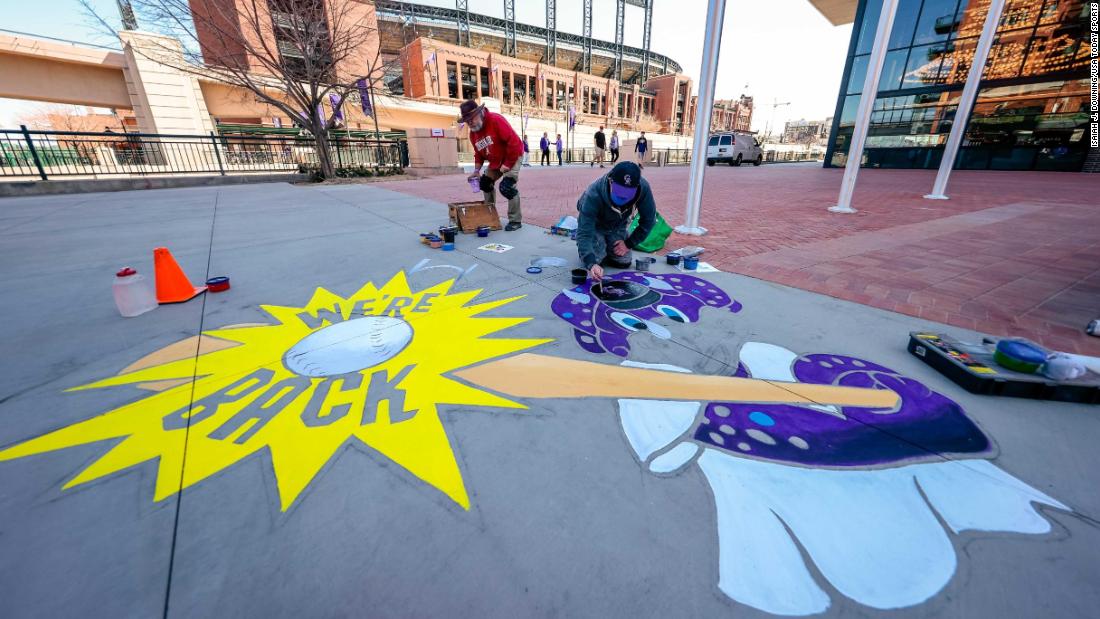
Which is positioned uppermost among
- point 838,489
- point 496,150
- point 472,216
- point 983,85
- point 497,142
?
point 983,85

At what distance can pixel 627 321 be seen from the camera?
271cm

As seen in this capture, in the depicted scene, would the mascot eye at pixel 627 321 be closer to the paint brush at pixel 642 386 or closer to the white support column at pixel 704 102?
the paint brush at pixel 642 386

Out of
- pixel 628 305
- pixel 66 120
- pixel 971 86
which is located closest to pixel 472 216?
pixel 628 305

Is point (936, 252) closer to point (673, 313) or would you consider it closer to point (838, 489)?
point (673, 313)

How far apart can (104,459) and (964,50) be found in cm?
2540

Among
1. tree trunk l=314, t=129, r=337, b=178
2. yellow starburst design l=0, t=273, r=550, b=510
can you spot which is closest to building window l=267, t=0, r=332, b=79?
tree trunk l=314, t=129, r=337, b=178

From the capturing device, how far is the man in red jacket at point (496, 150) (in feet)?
17.0

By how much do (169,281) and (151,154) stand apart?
19.5 m

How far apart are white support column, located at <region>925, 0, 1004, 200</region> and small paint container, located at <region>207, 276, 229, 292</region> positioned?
11041mm

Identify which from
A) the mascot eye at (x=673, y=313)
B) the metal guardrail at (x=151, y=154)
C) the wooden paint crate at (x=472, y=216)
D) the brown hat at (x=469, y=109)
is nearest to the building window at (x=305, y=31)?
the metal guardrail at (x=151, y=154)

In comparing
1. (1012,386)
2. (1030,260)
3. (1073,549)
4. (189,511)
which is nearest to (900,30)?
(1030,260)

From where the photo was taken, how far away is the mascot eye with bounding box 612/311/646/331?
2623 mm

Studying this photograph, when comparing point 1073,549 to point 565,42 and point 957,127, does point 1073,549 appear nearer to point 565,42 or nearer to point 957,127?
point 957,127

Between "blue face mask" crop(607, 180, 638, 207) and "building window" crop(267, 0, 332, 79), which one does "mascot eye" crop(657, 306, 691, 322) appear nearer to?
"blue face mask" crop(607, 180, 638, 207)
